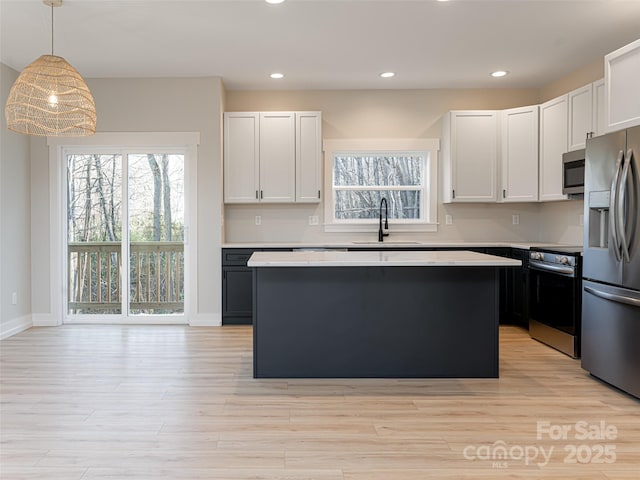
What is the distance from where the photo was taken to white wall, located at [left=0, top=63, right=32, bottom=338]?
180 inches

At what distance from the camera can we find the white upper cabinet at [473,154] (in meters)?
5.23

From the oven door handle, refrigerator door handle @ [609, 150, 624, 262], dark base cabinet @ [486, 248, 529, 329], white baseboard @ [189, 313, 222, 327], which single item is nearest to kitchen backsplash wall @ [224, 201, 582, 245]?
dark base cabinet @ [486, 248, 529, 329]

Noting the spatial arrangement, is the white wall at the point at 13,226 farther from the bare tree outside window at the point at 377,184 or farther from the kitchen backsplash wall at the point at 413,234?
the bare tree outside window at the point at 377,184

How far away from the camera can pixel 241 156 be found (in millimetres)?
5281

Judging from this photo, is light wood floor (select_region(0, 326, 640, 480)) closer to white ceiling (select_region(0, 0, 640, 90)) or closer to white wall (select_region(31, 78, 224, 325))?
white wall (select_region(31, 78, 224, 325))

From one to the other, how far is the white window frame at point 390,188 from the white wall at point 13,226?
329cm

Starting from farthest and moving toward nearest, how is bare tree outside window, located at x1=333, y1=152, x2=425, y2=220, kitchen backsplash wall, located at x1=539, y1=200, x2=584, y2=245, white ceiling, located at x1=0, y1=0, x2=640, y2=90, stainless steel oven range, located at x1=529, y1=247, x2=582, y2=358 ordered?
bare tree outside window, located at x1=333, y1=152, x2=425, y2=220
kitchen backsplash wall, located at x1=539, y1=200, x2=584, y2=245
stainless steel oven range, located at x1=529, y1=247, x2=582, y2=358
white ceiling, located at x1=0, y1=0, x2=640, y2=90

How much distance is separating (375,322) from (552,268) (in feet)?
6.07

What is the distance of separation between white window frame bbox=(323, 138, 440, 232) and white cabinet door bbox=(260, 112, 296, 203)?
1.59 ft

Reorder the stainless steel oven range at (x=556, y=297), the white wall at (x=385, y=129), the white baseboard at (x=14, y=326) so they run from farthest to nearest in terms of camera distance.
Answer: the white wall at (x=385, y=129)
the white baseboard at (x=14, y=326)
the stainless steel oven range at (x=556, y=297)

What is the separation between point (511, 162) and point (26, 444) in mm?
4964

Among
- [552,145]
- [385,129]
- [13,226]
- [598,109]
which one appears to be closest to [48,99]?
[13,226]

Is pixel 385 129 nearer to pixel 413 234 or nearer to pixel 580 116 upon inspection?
pixel 413 234

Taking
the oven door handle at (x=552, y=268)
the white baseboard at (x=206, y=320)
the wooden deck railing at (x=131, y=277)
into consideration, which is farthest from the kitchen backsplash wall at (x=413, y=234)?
the oven door handle at (x=552, y=268)
